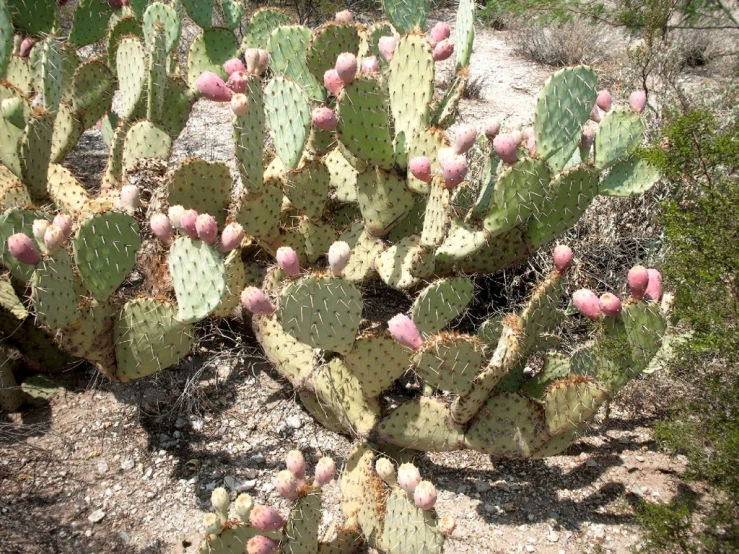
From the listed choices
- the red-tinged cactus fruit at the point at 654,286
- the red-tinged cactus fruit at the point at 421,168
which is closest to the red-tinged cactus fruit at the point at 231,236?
the red-tinged cactus fruit at the point at 421,168

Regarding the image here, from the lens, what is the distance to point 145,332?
2.53 metres

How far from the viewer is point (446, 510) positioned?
8.09 ft

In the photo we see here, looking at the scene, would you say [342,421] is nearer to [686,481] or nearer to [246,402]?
[246,402]

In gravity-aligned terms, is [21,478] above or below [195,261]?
below

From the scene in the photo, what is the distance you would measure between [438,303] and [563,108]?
1.02 meters

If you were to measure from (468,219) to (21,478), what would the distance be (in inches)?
82.7

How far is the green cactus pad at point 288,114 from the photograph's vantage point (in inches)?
111

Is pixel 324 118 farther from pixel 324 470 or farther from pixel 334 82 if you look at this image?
pixel 324 470

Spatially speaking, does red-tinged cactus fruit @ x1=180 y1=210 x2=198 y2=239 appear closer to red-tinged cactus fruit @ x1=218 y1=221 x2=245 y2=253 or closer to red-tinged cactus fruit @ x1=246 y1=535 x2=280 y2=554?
red-tinged cactus fruit @ x1=218 y1=221 x2=245 y2=253

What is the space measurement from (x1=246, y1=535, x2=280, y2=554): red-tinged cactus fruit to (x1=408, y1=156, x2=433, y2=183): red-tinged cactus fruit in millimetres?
1453

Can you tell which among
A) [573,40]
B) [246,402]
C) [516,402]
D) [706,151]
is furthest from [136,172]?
[573,40]

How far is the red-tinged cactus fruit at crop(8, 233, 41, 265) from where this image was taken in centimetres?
214

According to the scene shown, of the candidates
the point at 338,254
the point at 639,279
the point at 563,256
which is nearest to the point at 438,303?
the point at 563,256

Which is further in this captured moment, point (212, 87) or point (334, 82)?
point (334, 82)
